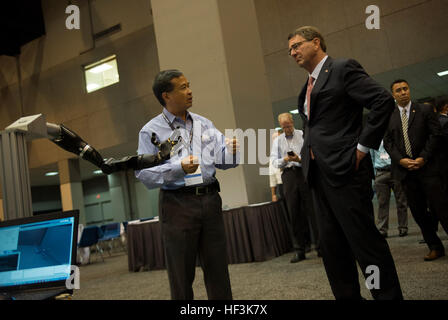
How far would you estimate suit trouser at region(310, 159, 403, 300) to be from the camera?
5.44ft

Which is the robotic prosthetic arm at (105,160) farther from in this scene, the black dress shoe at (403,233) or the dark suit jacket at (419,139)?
the black dress shoe at (403,233)

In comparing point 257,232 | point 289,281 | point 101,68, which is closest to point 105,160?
point 289,281

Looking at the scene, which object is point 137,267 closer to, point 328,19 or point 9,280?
point 9,280

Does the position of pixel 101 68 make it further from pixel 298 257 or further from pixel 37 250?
pixel 37 250

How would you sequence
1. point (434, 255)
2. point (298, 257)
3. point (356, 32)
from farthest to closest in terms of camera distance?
point (356, 32)
point (298, 257)
point (434, 255)

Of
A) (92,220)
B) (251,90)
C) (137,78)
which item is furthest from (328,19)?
(92,220)

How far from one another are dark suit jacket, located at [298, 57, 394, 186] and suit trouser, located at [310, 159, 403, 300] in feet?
0.21

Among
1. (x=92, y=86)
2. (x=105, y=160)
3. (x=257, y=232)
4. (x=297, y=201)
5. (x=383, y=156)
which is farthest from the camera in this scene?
(x=92, y=86)

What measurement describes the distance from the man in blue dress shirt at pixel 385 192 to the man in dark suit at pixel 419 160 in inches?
56.1

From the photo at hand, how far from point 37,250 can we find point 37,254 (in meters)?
0.01

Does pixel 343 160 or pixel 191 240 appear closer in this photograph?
pixel 191 240

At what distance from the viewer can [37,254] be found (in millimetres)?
1282

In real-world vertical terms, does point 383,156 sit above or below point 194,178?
above

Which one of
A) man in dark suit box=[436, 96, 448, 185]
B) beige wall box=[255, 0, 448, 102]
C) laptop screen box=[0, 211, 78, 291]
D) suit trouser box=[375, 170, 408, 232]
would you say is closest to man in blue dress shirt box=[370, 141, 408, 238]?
suit trouser box=[375, 170, 408, 232]
